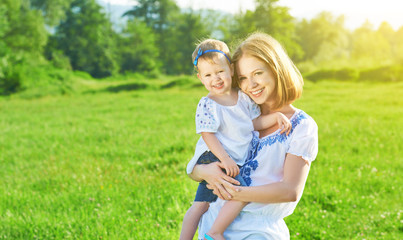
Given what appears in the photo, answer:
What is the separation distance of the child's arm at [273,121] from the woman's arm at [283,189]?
0.18 m

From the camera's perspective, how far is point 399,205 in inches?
192

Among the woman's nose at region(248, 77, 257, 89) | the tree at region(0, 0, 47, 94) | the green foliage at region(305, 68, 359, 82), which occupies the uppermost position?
the tree at region(0, 0, 47, 94)

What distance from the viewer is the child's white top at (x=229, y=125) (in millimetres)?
2257

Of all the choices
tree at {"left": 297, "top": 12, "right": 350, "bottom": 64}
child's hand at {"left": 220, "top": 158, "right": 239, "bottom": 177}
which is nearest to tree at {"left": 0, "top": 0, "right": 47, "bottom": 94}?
tree at {"left": 297, "top": 12, "right": 350, "bottom": 64}

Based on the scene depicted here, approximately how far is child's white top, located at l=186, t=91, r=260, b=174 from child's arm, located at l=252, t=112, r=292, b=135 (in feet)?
0.32

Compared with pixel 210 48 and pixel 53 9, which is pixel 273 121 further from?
pixel 53 9

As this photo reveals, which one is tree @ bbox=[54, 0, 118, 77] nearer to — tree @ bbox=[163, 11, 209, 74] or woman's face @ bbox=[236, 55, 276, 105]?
tree @ bbox=[163, 11, 209, 74]

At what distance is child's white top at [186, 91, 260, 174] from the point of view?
2257 millimetres

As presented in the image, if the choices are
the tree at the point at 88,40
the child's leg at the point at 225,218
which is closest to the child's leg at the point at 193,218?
the child's leg at the point at 225,218

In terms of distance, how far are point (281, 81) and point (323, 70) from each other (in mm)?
24473

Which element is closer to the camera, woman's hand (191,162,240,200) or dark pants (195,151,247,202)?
woman's hand (191,162,240,200)

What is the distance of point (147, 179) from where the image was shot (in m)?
5.66

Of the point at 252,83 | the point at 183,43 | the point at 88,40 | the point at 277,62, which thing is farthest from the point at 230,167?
the point at 88,40

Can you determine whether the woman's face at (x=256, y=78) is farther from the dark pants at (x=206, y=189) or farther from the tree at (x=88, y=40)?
the tree at (x=88, y=40)
